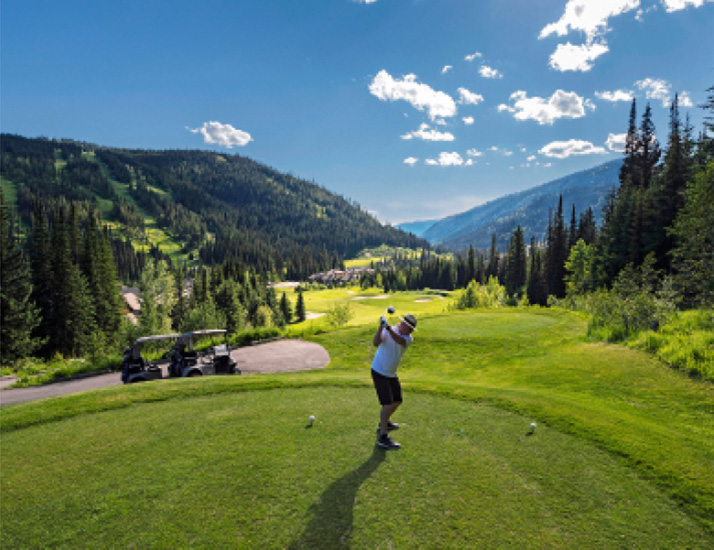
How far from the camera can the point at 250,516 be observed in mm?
4648

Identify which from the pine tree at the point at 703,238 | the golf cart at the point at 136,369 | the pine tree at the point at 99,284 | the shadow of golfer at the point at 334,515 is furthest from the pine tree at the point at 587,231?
the pine tree at the point at 99,284

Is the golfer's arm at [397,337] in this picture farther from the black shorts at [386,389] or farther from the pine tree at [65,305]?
the pine tree at [65,305]

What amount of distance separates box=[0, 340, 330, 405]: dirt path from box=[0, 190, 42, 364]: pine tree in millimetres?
24819

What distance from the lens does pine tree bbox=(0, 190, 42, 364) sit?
108 feet

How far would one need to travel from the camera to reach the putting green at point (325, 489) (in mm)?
4375

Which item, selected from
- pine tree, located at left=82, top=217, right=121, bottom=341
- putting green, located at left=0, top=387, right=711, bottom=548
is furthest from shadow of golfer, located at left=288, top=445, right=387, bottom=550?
pine tree, located at left=82, top=217, right=121, bottom=341

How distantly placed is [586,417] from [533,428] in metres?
1.65

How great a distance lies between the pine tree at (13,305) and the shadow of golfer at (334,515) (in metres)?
42.8

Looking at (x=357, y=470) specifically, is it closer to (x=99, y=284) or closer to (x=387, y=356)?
(x=387, y=356)

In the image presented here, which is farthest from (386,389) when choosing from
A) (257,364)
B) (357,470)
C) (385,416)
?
(257,364)

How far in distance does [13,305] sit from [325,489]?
43499 millimetres

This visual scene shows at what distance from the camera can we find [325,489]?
5.16 m

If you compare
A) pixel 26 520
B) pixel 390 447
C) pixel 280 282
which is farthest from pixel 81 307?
A: pixel 280 282

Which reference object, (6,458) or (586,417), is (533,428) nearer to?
(586,417)
